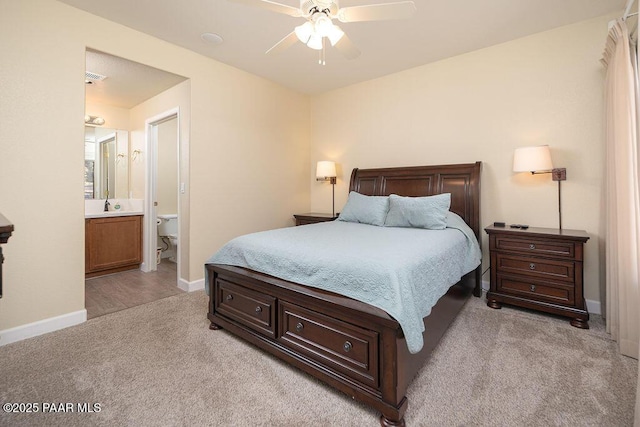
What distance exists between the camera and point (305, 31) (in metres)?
1.91

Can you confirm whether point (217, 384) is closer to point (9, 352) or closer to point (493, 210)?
point (9, 352)

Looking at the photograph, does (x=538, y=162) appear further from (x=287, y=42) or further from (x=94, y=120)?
(x=94, y=120)

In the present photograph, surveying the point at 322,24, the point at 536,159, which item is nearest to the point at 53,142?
the point at 322,24

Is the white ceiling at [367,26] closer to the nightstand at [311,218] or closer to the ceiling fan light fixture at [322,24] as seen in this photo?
the ceiling fan light fixture at [322,24]

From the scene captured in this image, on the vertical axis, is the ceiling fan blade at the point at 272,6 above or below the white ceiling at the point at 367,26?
below

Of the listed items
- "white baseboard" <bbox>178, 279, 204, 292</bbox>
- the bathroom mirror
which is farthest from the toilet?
"white baseboard" <bbox>178, 279, 204, 292</bbox>

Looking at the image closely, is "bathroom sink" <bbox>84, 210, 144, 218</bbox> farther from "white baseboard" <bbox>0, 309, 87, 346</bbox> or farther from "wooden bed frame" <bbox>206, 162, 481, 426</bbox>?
"wooden bed frame" <bbox>206, 162, 481, 426</bbox>

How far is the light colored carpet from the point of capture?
1488mm

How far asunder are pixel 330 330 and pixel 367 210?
1914 mm

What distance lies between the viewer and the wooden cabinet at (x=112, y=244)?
12.8 ft

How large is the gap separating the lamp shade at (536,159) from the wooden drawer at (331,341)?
2.36m

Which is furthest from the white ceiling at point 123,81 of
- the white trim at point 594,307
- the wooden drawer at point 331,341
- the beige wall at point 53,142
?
the white trim at point 594,307

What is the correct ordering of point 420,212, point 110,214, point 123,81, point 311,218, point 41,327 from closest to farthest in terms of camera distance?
1. point 41,327
2. point 420,212
3. point 123,81
4. point 110,214
5. point 311,218

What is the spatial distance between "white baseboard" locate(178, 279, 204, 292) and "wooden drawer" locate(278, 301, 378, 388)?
1.92 m
